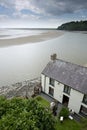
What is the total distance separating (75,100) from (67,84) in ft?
7.67

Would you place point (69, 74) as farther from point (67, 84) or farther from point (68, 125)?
point (68, 125)

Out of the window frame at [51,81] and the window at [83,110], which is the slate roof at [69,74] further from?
the window at [83,110]

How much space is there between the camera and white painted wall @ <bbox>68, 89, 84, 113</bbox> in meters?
16.8

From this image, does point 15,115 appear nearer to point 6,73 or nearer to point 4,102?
point 4,102

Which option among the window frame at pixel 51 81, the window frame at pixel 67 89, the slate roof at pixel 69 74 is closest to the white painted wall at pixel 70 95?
the window frame at pixel 67 89

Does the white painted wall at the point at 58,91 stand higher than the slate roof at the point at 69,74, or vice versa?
the slate roof at the point at 69,74

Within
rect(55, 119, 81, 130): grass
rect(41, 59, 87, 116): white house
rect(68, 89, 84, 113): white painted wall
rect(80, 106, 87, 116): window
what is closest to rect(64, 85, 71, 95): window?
rect(41, 59, 87, 116): white house

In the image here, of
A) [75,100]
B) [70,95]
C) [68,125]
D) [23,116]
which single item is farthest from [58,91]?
[23,116]

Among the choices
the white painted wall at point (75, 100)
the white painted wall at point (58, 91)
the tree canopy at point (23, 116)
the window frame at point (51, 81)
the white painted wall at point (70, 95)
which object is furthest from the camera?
the window frame at point (51, 81)

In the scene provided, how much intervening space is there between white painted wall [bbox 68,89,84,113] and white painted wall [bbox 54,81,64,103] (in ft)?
5.47

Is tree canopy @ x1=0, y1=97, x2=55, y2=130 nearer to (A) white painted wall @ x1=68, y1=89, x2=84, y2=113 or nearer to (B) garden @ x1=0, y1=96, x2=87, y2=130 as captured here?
(B) garden @ x1=0, y1=96, x2=87, y2=130

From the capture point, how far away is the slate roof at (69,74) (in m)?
17.0

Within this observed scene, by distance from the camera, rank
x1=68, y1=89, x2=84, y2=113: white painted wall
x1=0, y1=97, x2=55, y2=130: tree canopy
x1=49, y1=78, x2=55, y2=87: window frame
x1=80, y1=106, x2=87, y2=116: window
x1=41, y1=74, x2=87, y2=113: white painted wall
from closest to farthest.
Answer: x1=0, y1=97, x2=55, y2=130: tree canopy < x1=68, y1=89, x2=84, y2=113: white painted wall < x1=41, y1=74, x2=87, y2=113: white painted wall < x1=80, y1=106, x2=87, y2=116: window < x1=49, y1=78, x2=55, y2=87: window frame

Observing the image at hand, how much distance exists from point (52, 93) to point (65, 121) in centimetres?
555
